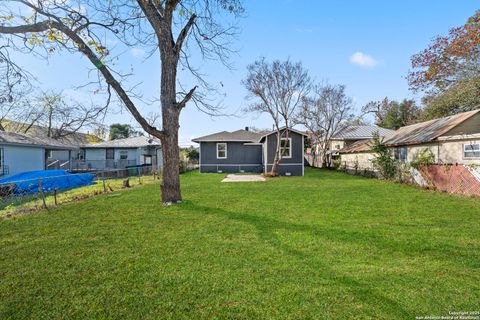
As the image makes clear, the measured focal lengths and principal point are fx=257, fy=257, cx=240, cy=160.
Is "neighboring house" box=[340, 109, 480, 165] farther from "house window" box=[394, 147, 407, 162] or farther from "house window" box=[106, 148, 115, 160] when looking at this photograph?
"house window" box=[106, 148, 115, 160]

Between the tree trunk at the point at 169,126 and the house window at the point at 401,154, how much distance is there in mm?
14574

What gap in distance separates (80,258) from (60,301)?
128 cm

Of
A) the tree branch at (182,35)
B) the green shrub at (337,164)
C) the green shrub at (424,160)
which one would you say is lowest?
the green shrub at (337,164)

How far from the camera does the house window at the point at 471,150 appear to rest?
10931 millimetres

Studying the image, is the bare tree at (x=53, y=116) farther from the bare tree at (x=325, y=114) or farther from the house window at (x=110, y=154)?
the bare tree at (x=325, y=114)

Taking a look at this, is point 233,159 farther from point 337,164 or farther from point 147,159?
point 337,164

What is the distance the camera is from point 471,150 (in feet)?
36.7

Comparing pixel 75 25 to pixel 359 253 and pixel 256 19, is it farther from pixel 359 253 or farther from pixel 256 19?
pixel 359 253

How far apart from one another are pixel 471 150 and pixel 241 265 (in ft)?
41.9

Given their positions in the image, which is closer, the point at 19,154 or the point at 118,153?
the point at 19,154

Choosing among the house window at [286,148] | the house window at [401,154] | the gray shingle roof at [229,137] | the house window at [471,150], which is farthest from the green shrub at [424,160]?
the gray shingle roof at [229,137]

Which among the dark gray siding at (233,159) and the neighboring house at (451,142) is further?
the dark gray siding at (233,159)

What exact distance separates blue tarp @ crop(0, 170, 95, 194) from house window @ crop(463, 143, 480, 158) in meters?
17.8

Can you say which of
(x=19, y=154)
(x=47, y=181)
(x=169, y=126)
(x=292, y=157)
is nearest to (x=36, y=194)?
(x=47, y=181)
